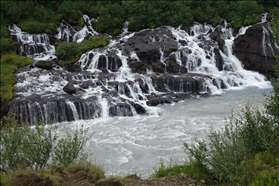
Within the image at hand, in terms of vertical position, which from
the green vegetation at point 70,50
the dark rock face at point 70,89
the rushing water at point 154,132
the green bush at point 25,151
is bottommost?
the rushing water at point 154,132

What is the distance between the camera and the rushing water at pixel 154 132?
18.9 meters

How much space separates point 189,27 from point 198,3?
221 inches

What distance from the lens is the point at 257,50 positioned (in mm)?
36812

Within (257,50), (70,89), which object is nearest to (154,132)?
(70,89)

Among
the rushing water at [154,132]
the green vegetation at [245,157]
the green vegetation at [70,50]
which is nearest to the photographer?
the green vegetation at [245,157]

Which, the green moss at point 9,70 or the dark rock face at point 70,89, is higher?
the green moss at point 9,70

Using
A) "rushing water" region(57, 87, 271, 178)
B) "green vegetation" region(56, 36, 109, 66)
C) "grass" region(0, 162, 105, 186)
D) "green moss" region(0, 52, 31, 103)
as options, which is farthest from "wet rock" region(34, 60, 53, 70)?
"grass" region(0, 162, 105, 186)

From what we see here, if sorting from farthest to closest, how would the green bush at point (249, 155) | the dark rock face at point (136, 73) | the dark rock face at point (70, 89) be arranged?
the dark rock face at point (70, 89)
the dark rock face at point (136, 73)
the green bush at point (249, 155)

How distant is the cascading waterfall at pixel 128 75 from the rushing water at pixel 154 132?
1.53m

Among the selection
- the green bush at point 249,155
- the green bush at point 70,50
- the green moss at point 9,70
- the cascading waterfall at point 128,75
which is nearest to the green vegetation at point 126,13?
the cascading waterfall at point 128,75

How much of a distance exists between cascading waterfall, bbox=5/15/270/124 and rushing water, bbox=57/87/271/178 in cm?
153

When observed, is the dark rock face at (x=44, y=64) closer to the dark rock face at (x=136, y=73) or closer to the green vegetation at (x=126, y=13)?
the dark rock face at (x=136, y=73)

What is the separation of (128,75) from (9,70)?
11.2 meters

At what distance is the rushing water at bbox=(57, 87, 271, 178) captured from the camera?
62.0 ft
